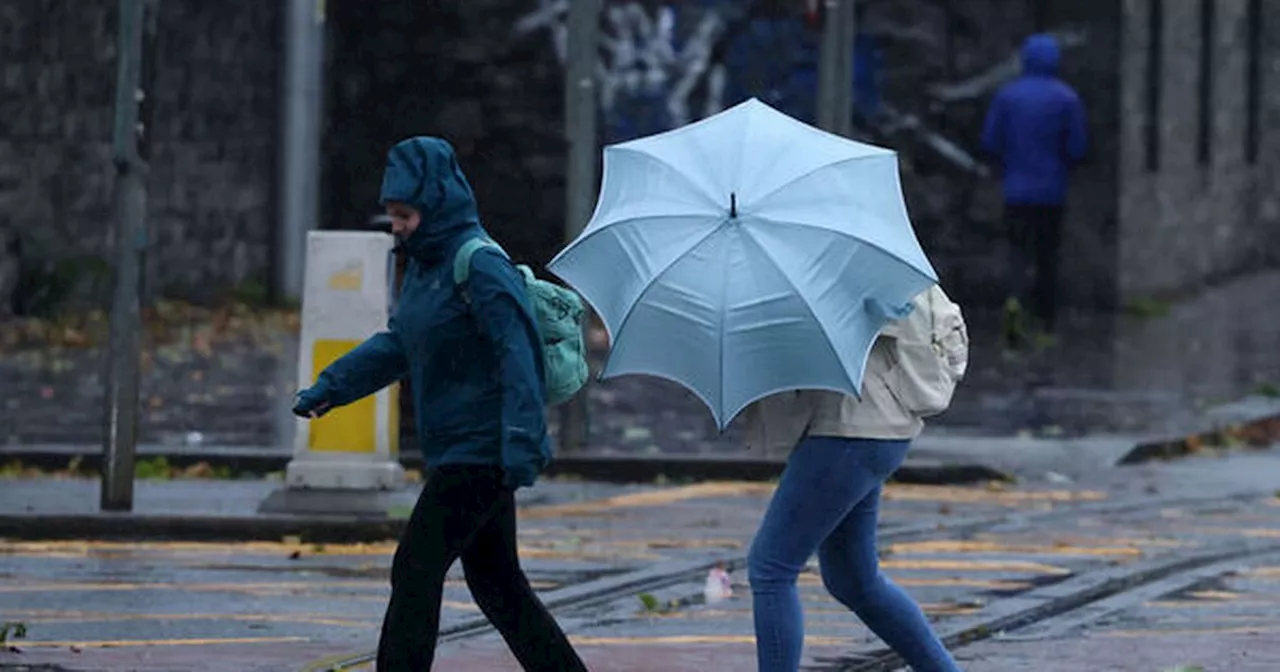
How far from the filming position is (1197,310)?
90.6ft

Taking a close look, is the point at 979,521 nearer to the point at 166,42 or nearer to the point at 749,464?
the point at 749,464

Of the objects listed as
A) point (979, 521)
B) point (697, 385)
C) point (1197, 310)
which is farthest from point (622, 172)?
point (1197, 310)

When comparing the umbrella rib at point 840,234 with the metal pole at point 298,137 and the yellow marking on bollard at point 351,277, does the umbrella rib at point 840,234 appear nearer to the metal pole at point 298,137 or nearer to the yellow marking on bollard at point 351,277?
the yellow marking on bollard at point 351,277

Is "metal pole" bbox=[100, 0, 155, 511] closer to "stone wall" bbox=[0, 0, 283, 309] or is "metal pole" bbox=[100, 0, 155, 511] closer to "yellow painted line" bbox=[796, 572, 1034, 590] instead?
"yellow painted line" bbox=[796, 572, 1034, 590]

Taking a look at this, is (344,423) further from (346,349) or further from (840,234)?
(840,234)

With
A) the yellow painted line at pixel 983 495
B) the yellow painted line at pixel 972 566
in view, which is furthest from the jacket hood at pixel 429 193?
the yellow painted line at pixel 983 495

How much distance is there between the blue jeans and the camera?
26.7ft

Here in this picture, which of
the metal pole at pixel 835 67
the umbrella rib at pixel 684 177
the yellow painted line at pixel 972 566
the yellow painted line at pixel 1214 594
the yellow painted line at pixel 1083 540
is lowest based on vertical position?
the yellow painted line at pixel 1214 594

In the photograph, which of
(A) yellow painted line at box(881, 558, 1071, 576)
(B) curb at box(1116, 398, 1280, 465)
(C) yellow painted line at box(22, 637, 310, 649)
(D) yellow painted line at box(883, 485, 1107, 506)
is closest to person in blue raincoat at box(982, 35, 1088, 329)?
(B) curb at box(1116, 398, 1280, 465)

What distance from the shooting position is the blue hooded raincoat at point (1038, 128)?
24016mm

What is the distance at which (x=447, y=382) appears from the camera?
8094 millimetres

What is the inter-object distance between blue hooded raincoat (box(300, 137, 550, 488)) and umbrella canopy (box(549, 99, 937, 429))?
0.23 meters

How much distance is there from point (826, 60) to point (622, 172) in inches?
376

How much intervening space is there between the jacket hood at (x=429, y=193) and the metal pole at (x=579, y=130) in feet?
26.0
